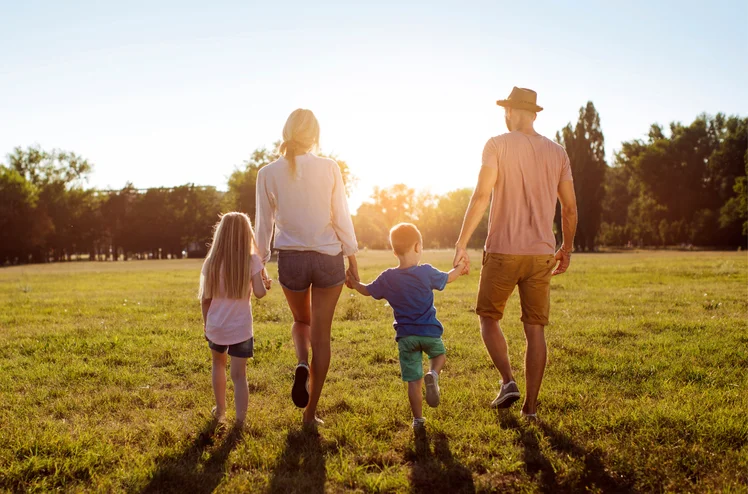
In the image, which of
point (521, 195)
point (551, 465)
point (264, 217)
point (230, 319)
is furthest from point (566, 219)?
point (230, 319)

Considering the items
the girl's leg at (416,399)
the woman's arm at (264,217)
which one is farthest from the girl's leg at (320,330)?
the girl's leg at (416,399)

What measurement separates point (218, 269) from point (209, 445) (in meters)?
1.32

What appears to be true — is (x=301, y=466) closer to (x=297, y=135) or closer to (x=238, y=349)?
(x=238, y=349)

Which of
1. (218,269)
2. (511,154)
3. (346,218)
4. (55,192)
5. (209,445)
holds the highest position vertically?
(55,192)

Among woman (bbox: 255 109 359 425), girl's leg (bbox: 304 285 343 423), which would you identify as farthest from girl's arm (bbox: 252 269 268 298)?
girl's leg (bbox: 304 285 343 423)

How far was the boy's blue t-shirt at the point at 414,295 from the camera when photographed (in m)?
4.38

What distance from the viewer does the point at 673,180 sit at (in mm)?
72938

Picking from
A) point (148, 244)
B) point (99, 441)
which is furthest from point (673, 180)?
point (99, 441)

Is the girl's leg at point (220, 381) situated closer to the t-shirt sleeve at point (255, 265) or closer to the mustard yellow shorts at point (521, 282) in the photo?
the t-shirt sleeve at point (255, 265)

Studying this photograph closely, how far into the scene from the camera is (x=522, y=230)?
4.56 metres

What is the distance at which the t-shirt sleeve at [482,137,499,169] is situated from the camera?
15.1ft

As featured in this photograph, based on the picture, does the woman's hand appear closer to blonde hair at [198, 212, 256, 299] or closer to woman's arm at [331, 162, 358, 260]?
woman's arm at [331, 162, 358, 260]

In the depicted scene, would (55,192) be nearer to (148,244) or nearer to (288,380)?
(148,244)

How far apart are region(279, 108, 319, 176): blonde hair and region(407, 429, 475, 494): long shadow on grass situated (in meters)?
2.19
